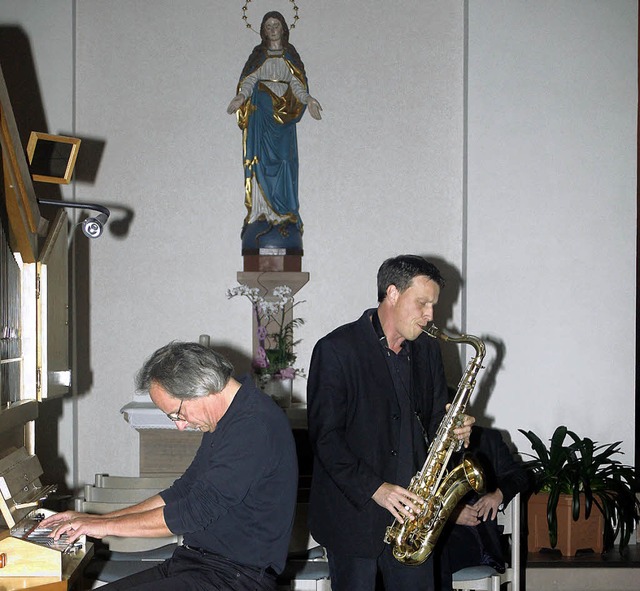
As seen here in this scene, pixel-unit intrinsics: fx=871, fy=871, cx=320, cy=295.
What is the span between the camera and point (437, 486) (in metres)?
3.06

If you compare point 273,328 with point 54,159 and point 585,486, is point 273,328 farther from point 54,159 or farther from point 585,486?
point 54,159

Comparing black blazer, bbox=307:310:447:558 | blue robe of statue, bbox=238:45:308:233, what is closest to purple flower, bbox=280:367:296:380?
blue robe of statue, bbox=238:45:308:233

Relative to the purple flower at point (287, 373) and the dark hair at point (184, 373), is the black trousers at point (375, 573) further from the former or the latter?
the purple flower at point (287, 373)

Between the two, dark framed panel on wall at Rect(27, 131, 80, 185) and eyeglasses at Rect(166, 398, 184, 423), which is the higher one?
dark framed panel on wall at Rect(27, 131, 80, 185)

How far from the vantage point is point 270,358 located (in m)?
5.33

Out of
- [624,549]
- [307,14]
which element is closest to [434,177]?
[307,14]

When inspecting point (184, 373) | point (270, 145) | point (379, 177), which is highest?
point (270, 145)

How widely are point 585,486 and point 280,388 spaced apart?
72.5 inches

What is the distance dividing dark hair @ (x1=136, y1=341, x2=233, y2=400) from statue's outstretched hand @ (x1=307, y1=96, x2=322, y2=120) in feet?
11.4

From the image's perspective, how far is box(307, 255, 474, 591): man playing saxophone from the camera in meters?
2.77

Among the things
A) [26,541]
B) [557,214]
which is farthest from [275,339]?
[26,541]

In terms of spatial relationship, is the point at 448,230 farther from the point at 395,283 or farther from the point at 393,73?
the point at 395,283

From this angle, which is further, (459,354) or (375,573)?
(459,354)

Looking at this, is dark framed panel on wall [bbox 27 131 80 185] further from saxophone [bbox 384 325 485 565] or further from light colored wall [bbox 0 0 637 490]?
light colored wall [bbox 0 0 637 490]
